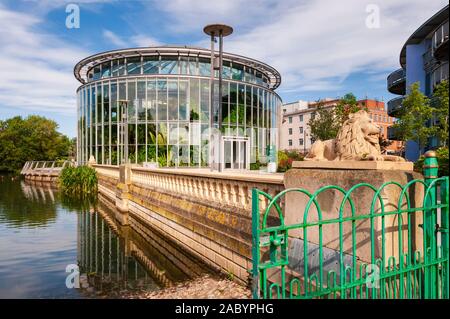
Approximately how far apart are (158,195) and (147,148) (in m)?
17.4

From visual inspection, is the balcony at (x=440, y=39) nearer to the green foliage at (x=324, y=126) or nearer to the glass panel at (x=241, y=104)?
the green foliage at (x=324, y=126)

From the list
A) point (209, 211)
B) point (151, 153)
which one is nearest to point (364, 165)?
point (209, 211)

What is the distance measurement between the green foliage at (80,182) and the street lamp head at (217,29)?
18.3m

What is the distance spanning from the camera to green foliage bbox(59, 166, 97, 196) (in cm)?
2685

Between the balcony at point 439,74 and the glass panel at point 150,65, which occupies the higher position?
the glass panel at point 150,65

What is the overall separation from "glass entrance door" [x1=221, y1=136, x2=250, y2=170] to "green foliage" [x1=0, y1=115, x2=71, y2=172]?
43949mm

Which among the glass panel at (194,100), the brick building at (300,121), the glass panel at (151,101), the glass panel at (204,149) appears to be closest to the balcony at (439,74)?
the glass panel at (204,149)

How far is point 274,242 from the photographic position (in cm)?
243

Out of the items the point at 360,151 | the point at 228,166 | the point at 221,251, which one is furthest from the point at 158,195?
the point at 228,166

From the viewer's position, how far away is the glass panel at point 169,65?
30.1 metres

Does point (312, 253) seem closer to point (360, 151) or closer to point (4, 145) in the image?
point (360, 151)

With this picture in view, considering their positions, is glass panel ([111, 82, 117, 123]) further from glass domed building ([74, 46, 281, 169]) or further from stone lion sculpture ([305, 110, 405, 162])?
stone lion sculpture ([305, 110, 405, 162])

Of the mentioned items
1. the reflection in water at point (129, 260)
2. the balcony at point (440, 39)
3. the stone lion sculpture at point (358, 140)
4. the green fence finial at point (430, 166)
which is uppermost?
the balcony at point (440, 39)
